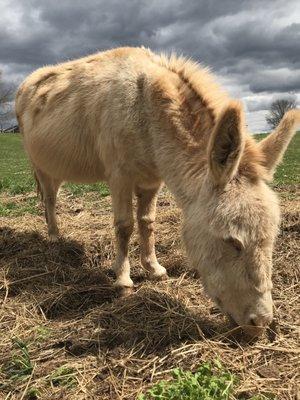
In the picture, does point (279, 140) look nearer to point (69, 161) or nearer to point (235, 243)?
point (235, 243)

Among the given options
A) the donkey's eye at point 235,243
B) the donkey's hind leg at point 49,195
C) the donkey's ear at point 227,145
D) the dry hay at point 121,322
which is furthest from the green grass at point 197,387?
the donkey's hind leg at point 49,195

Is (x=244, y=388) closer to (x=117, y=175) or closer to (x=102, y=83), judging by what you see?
(x=117, y=175)

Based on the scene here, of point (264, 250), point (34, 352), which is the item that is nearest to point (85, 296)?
point (34, 352)

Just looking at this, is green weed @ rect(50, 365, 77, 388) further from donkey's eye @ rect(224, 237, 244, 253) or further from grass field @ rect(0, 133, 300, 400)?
donkey's eye @ rect(224, 237, 244, 253)

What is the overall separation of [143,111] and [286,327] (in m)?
2.53

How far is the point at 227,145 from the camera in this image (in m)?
3.41

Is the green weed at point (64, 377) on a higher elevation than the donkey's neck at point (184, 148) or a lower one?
lower

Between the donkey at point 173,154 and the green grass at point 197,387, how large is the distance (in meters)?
0.59

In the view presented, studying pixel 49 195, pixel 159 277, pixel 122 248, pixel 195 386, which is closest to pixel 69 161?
pixel 122 248

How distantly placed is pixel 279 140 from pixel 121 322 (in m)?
2.16

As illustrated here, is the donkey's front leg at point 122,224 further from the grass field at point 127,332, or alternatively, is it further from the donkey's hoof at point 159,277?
the donkey's hoof at point 159,277

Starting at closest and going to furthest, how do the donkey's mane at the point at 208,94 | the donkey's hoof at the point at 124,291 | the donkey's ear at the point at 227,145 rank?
the donkey's ear at the point at 227,145, the donkey's mane at the point at 208,94, the donkey's hoof at the point at 124,291

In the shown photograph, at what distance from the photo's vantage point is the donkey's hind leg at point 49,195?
282 inches

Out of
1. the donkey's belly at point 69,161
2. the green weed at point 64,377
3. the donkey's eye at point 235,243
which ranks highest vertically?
the donkey's belly at point 69,161
